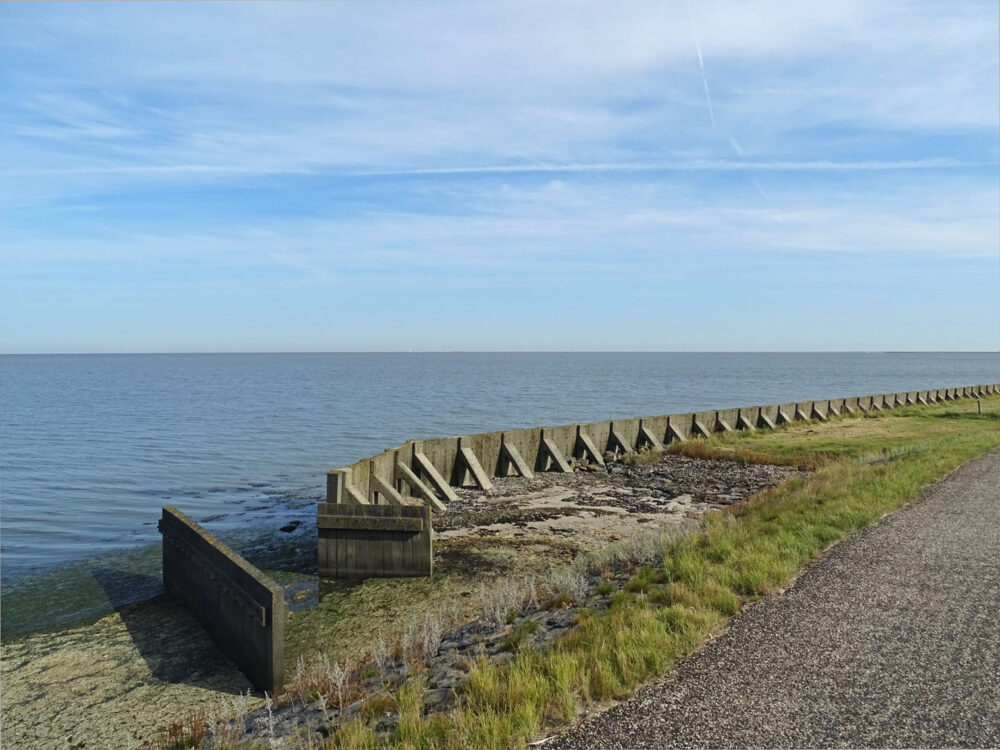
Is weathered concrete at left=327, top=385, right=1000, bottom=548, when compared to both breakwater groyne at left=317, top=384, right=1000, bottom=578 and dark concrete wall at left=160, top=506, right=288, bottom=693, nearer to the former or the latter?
breakwater groyne at left=317, top=384, right=1000, bottom=578

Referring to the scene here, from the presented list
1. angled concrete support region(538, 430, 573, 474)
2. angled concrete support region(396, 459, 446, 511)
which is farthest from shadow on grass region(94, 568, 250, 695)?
angled concrete support region(538, 430, 573, 474)

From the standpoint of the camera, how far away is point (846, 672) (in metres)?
6.72

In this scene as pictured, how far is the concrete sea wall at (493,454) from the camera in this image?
16.9m

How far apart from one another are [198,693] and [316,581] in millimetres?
4344

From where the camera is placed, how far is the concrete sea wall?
16922mm

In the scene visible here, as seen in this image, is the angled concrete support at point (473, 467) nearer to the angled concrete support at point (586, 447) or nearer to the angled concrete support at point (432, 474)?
the angled concrete support at point (432, 474)

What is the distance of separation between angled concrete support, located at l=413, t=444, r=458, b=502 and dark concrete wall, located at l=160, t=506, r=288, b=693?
7283 mm

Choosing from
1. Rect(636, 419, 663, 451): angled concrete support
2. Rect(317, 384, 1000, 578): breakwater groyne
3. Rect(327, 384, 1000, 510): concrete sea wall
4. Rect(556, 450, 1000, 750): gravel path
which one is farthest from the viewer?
Rect(636, 419, 663, 451): angled concrete support

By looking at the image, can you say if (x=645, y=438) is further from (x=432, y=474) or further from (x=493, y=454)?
(x=432, y=474)

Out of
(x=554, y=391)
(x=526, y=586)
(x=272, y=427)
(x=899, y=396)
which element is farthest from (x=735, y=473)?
(x=554, y=391)

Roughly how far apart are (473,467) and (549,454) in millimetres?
4021

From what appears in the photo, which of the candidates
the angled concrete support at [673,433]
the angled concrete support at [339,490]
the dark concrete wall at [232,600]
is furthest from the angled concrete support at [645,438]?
the dark concrete wall at [232,600]

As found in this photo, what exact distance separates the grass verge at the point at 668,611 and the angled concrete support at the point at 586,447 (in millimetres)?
8163

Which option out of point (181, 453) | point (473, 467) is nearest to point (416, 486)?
point (473, 467)
